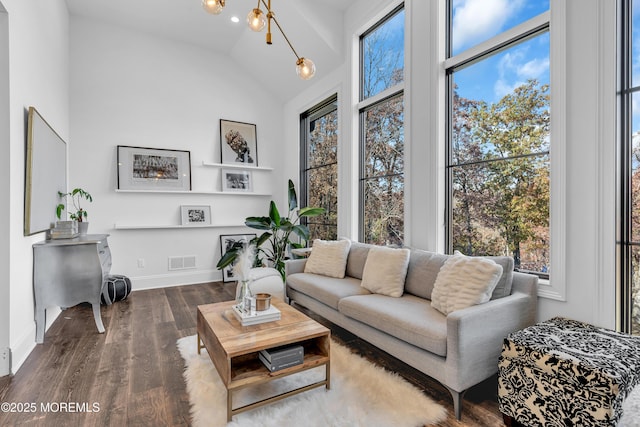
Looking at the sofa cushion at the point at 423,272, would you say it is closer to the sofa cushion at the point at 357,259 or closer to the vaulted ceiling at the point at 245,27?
the sofa cushion at the point at 357,259

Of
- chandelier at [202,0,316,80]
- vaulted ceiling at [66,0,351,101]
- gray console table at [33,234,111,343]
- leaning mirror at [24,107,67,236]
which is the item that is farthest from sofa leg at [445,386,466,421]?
vaulted ceiling at [66,0,351,101]

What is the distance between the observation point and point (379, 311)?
240 centimetres

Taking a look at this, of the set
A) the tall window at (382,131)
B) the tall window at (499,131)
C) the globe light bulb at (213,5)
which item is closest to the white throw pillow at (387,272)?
the tall window at (499,131)

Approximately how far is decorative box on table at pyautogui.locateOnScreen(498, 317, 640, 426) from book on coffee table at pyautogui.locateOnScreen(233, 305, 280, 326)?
140cm

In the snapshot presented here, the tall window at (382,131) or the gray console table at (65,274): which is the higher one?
the tall window at (382,131)

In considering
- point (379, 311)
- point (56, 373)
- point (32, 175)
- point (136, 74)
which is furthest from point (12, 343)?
point (136, 74)

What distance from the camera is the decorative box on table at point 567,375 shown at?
146 cm

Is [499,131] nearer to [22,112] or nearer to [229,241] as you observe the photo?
[22,112]

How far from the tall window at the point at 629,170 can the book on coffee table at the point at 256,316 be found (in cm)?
219

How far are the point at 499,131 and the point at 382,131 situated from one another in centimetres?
144

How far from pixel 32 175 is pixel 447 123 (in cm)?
373

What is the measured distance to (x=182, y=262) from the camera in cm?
523

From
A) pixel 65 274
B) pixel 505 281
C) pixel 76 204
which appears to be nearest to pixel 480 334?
pixel 505 281

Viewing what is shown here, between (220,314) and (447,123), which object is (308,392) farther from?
(447,123)
